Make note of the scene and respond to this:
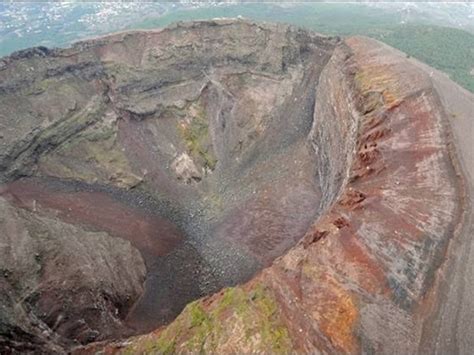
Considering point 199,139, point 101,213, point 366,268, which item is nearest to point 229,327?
point 366,268

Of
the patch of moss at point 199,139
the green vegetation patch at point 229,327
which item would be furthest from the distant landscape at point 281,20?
the green vegetation patch at point 229,327

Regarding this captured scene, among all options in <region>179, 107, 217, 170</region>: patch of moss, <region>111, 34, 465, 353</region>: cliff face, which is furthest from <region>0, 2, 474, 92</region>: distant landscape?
<region>111, 34, 465, 353</region>: cliff face

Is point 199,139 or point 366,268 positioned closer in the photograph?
point 366,268

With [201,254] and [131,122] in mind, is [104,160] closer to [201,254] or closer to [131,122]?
[131,122]

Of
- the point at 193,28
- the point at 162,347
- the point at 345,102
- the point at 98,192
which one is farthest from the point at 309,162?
the point at 162,347

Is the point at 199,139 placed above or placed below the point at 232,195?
above

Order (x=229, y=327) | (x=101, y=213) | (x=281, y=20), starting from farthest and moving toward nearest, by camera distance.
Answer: (x=281, y=20)
(x=101, y=213)
(x=229, y=327)

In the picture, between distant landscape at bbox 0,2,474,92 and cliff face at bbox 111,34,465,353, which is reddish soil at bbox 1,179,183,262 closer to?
cliff face at bbox 111,34,465,353

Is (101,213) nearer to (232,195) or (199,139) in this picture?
(232,195)

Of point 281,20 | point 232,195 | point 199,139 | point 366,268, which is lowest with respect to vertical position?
point 281,20
